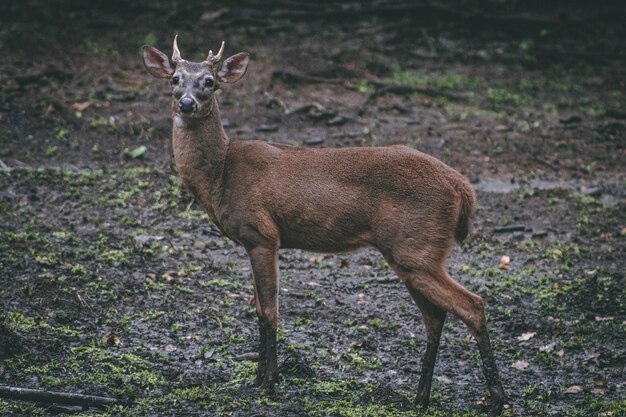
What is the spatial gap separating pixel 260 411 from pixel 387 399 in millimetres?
929

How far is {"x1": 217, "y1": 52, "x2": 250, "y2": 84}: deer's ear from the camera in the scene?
6.84 meters

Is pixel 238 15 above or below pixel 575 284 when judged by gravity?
above

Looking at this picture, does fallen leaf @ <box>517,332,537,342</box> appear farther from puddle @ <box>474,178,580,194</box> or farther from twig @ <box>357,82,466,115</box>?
twig @ <box>357,82,466,115</box>

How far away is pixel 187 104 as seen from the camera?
6.25 metres

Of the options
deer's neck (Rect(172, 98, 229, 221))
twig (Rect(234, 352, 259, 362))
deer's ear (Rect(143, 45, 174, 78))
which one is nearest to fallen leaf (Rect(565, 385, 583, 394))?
twig (Rect(234, 352, 259, 362))

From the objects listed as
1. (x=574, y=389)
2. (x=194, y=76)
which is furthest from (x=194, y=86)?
(x=574, y=389)

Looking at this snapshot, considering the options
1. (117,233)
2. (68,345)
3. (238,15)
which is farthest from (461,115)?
(68,345)

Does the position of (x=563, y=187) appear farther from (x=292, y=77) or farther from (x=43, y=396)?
(x=43, y=396)

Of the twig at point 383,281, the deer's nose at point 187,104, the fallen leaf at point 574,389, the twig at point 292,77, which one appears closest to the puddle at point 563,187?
the twig at point 383,281

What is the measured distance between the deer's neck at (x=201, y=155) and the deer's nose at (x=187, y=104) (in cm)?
30

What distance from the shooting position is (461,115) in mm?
12578

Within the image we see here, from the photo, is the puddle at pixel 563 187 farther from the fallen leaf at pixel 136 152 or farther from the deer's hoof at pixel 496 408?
the deer's hoof at pixel 496 408

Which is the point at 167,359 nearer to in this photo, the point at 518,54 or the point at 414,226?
the point at 414,226

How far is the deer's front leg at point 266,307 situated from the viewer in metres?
6.25
